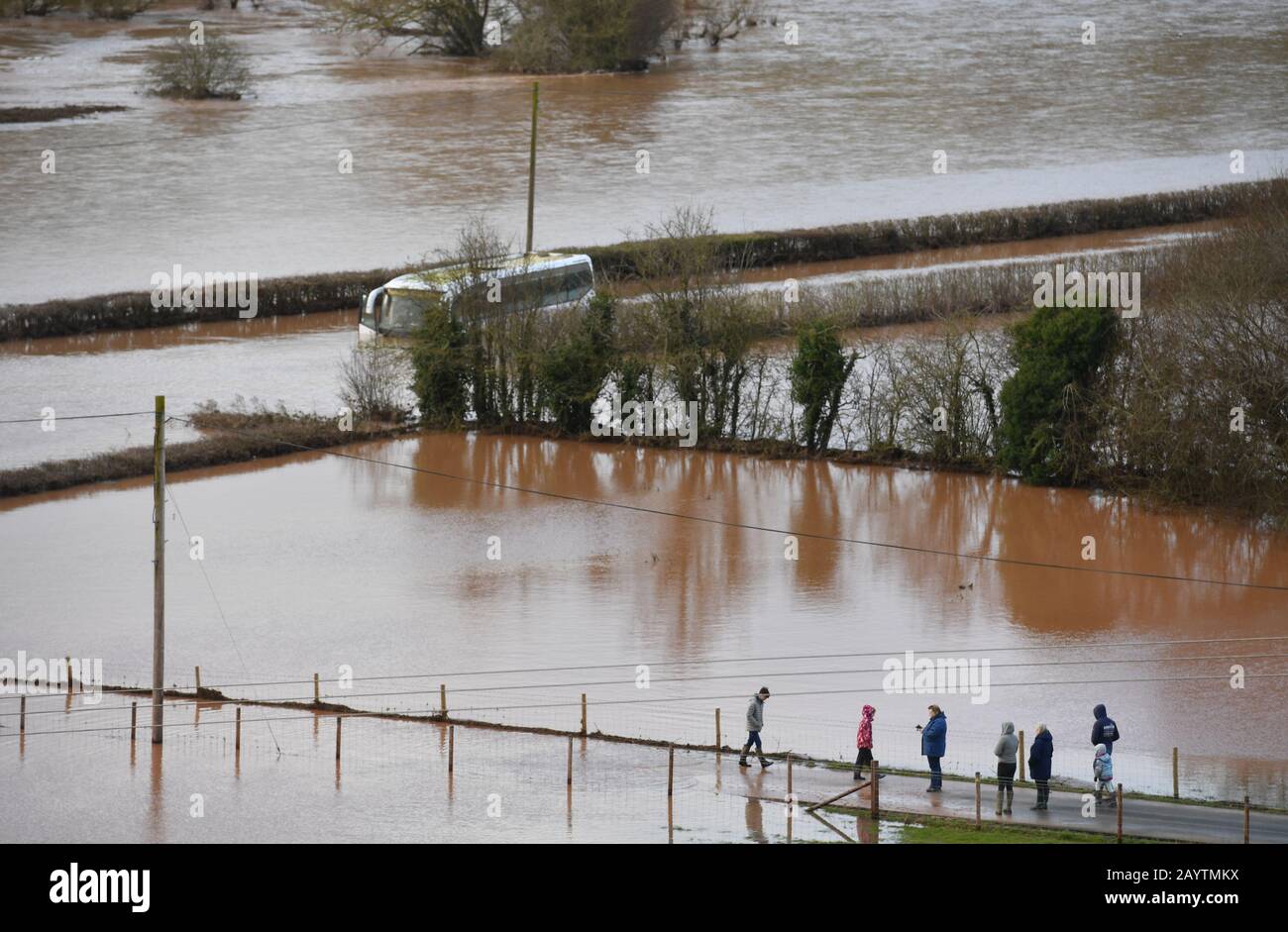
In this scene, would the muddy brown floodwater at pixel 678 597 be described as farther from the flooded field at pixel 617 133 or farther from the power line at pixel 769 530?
the flooded field at pixel 617 133

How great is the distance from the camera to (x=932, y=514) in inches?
1401

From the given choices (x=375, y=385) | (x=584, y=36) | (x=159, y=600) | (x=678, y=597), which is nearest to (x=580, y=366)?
(x=375, y=385)

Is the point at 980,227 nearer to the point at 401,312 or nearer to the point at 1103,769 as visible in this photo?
the point at 401,312

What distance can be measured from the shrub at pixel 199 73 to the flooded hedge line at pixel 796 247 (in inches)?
1090

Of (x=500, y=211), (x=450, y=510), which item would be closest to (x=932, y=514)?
(x=450, y=510)

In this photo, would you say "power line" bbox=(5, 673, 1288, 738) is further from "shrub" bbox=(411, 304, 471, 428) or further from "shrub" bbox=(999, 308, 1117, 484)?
"shrub" bbox=(411, 304, 471, 428)

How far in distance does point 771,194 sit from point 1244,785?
46.5m

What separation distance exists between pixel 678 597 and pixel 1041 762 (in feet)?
35.2

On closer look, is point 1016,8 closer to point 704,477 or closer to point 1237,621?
point 704,477

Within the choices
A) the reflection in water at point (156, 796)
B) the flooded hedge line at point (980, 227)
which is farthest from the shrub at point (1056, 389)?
the reflection in water at point (156, 796)

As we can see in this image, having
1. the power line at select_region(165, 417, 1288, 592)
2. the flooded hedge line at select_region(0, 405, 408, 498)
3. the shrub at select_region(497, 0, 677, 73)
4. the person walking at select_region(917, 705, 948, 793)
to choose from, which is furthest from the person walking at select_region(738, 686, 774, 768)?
the shrub at select_region(497, 0, 677, 73)

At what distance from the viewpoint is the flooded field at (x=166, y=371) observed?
3969 cm

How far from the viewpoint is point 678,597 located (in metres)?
31.0

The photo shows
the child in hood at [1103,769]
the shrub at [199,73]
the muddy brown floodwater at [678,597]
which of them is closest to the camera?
the child in hood at [1103,769]
